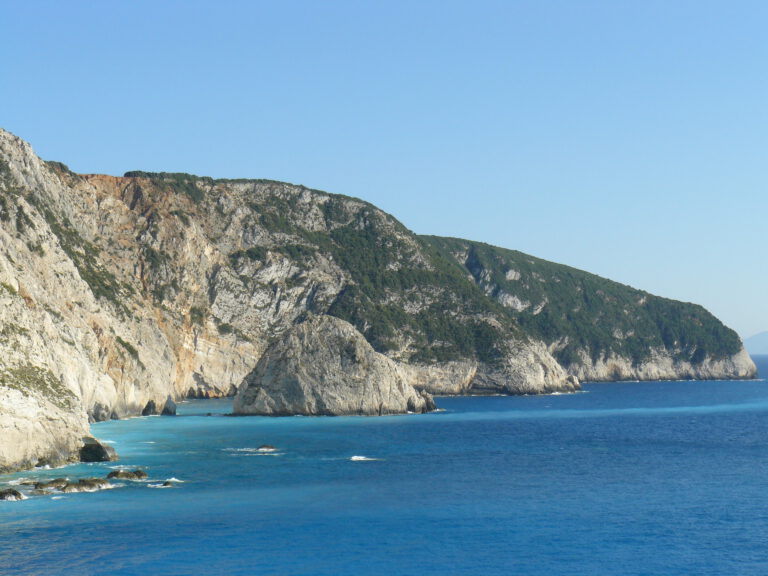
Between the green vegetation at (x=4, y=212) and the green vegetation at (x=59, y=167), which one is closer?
the green vegetation at (x=4, y=212)

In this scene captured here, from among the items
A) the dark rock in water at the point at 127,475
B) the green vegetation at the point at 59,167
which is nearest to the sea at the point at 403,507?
the dark rock in water at the point at 127,475

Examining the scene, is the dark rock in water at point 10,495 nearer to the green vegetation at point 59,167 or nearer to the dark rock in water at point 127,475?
the dark rock in water at point 127,475

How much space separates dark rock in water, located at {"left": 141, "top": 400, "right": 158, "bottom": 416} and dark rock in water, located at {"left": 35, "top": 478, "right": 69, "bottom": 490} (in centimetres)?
6615

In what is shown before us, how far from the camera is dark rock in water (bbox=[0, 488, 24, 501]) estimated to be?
184ft

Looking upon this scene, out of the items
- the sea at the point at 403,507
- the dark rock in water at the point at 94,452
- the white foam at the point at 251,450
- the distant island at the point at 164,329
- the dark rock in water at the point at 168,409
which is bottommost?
the sea at the point at 403,507

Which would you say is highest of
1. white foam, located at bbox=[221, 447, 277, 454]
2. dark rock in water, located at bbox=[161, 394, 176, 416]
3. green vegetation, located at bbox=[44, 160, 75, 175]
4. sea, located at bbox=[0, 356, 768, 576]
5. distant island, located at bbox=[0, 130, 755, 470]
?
green vegetation, located at bbox=[44, 160, 75, 175]

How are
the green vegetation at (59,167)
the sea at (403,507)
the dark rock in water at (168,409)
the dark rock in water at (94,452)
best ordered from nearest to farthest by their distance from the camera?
the sea at (403,507)
the dark rock in water at (94,452)
the dark rock in water at (168,409)
the green vegetation at (59,167)

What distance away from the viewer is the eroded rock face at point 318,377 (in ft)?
404

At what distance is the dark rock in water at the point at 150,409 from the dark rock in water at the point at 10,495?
7037cm

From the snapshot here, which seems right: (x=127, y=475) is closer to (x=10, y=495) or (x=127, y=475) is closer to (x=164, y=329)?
(x=10, y=495)

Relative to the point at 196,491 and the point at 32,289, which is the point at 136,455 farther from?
the point at 32,289

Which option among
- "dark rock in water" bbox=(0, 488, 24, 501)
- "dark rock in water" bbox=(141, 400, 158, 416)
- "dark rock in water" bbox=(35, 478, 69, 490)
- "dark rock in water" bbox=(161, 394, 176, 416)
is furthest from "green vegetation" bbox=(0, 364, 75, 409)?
"dark rock in water" bbox=(161, 394, 176, 416)

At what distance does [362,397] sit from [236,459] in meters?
49.2

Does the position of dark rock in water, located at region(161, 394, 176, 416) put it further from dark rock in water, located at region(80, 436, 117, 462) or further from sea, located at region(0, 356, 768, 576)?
dark rock in water, located at region(80, 436, 117, 462)
